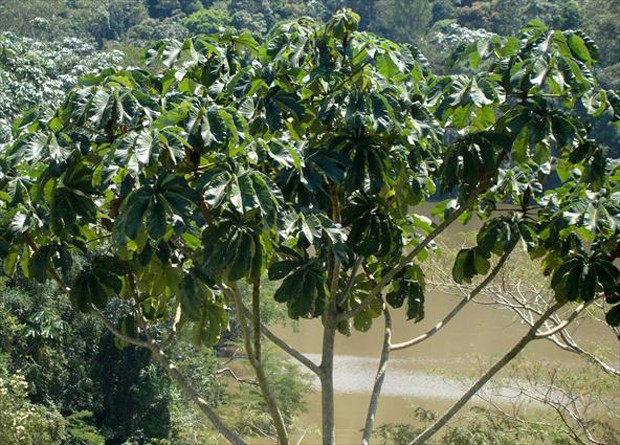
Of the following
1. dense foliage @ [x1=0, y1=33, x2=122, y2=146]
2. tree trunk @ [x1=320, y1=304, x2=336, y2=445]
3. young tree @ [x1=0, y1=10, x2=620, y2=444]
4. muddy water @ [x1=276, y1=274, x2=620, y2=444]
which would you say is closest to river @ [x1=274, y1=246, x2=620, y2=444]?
muddy water @ [x1=276, y1=274, x2=620, y2=444]

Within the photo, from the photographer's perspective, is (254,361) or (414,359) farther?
(414,359)

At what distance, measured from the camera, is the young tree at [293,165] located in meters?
3.34

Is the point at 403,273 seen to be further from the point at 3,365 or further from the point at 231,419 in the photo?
the point at 231,419

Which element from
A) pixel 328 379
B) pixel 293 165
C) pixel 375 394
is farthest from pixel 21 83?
pixel 293 165

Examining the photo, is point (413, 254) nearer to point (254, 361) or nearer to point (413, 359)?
point (254, 361)

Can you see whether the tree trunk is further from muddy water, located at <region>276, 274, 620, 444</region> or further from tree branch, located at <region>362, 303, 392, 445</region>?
muddy water, located at <region>276, 274, 620, 444</region>

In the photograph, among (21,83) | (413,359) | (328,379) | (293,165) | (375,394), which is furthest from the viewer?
(413,359)

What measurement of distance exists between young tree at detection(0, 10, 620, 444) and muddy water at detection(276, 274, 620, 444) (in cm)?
787

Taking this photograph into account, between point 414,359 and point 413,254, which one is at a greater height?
point 413,254

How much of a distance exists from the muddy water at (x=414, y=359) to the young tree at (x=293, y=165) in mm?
7871

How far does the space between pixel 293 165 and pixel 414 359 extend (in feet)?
43.0

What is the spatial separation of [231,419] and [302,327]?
604 cm

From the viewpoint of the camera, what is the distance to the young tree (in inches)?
132

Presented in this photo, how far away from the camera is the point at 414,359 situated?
16.2m
